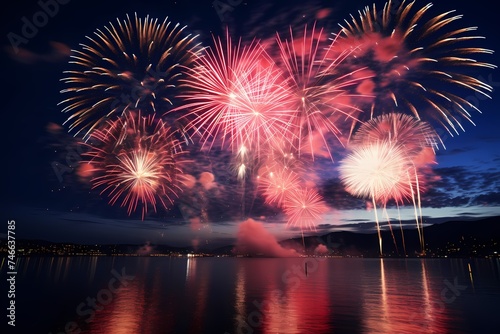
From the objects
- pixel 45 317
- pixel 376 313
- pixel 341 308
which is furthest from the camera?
pixel 341 308

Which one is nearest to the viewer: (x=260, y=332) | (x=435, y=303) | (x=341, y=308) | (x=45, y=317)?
(x=260, y=332)

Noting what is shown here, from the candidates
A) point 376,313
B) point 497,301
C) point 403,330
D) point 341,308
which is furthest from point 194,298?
point 497,301

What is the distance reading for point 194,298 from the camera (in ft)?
152

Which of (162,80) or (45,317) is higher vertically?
(162,80)

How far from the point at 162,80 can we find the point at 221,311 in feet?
83.9

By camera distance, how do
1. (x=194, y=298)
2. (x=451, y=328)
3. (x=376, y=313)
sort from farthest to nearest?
(x=194, y=298) < (x=376, y=313) < (x=451, y=328)

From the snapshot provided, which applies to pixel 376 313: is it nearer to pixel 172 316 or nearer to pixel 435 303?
pixel 435 303

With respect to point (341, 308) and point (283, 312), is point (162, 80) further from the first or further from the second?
point (341, 308)

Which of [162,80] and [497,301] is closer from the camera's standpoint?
[162,80]

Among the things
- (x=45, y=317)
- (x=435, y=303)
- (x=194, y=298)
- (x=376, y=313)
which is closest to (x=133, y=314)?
(x=45, y=317)

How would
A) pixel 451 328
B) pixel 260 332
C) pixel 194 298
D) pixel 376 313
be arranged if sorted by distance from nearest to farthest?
pixel 260 332, pixel 451 328, pixel 376 313, pixel 194 298

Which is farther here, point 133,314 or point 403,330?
point 133,314

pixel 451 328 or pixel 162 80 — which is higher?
pixel 162 80

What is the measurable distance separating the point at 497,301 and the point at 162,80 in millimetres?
52055
